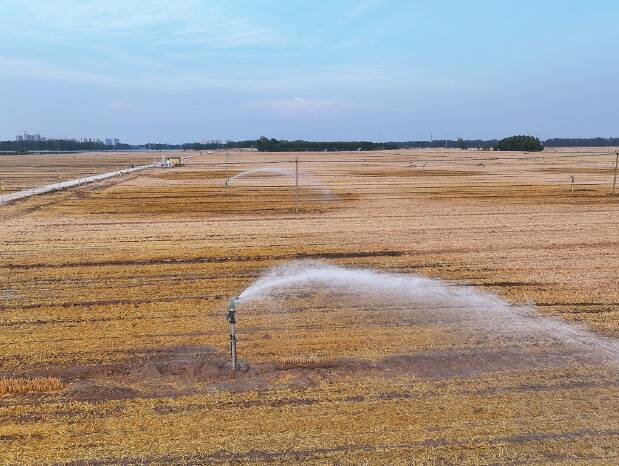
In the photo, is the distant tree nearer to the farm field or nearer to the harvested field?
the harvested field

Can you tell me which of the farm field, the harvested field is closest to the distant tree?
the harvested field

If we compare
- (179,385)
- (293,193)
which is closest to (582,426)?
(179,385)

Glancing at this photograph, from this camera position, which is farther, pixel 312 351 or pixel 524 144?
pixel 524 144

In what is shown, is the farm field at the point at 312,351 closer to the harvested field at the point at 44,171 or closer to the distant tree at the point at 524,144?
the harvested field at the point at 44,171

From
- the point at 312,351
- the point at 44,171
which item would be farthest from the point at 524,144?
the point at 312,351

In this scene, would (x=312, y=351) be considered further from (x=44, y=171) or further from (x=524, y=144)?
(x=524, y=144)

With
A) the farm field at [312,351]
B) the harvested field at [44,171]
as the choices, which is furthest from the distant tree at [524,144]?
the farm field at [312,351]

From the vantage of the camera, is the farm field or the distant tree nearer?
the farm field

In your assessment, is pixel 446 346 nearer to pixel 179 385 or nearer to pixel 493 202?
pixel 179 385
